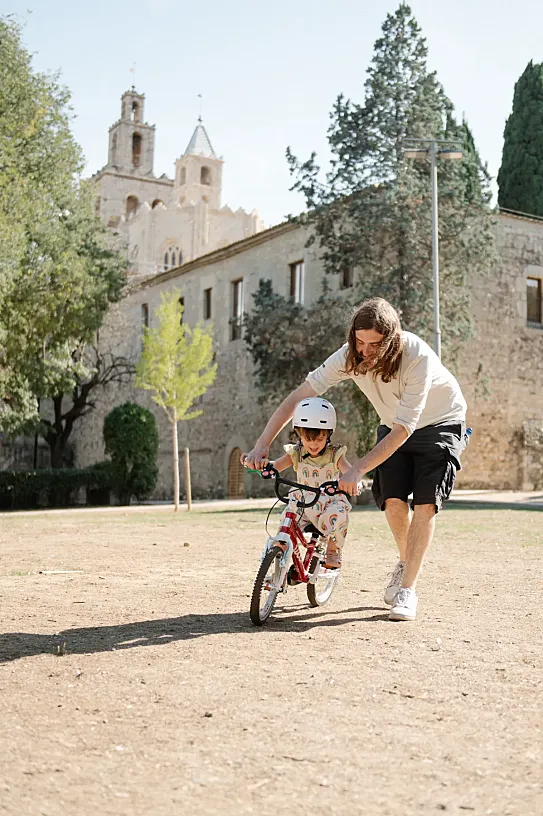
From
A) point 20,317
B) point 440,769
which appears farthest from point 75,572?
point 20,317

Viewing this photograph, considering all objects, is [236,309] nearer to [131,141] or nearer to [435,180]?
[435,180]

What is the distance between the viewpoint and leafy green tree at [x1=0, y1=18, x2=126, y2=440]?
20.6m

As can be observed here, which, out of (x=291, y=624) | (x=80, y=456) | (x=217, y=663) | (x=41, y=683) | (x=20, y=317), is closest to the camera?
(x=41, y=683)

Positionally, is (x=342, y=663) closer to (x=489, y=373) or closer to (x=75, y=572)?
(x=75, y=572)

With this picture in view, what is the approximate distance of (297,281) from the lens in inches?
1116

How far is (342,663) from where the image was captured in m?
4.10

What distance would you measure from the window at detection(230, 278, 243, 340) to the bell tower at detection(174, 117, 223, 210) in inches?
1801

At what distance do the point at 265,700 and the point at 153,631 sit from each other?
5.04ft

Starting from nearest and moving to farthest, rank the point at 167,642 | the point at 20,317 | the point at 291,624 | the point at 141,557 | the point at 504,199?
the point at 167,642
the point at 291,624
the point at 141,557
the point at 20,317
the point at 504,199

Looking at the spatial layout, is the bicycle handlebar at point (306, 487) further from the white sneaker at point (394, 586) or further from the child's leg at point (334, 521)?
the white sneaker at point (394, 586)

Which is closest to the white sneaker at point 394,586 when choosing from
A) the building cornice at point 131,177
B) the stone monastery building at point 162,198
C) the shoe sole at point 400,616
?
the shoe sole at point 400,616

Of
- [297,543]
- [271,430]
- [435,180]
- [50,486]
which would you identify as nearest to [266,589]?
[297,543]

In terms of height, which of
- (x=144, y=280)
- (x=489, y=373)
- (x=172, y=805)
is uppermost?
(x=144, y=280)

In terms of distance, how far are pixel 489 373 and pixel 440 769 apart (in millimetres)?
23363
